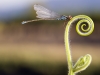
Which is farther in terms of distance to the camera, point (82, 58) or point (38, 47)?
point (38, 47)

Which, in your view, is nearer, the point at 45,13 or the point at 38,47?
the point at 45,13

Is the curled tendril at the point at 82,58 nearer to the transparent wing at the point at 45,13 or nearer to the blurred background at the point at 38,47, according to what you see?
the transparent wing at the point at 45,13

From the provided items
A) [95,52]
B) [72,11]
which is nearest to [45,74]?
[95,52]

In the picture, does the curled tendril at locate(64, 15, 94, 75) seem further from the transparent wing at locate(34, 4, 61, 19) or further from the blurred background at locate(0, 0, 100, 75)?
the blurred background at locate(0, 0, 100, 75)

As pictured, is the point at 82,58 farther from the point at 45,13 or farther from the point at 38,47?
the point at 38,47

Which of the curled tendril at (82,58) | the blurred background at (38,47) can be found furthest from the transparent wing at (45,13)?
the blurred background at (38,47)

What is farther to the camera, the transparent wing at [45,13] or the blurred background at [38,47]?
the blurred background at [38,47]

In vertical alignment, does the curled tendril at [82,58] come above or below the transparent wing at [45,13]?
below

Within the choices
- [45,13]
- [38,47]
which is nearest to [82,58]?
[45,13]

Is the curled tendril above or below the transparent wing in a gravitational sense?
below

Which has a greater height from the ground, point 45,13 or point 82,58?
point 45,13

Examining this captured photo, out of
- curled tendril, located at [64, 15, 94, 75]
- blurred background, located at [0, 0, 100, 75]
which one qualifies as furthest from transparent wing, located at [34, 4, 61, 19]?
blurred background, located at [0, 0, 100, 75]
